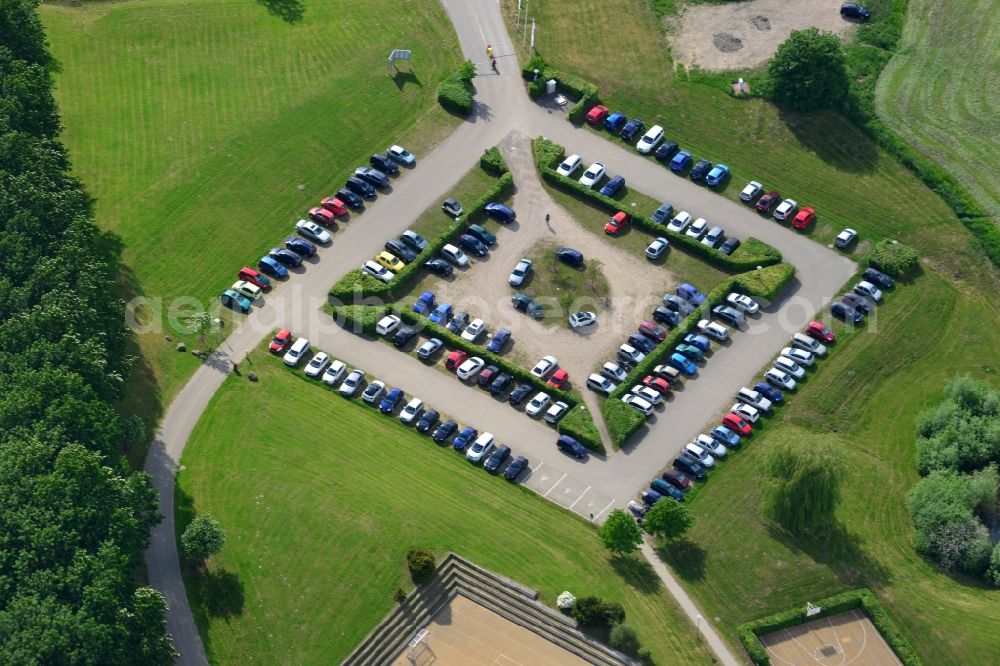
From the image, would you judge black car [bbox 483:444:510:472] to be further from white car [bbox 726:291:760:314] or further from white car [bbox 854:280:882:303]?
white car [bbox 854:280:882:303]

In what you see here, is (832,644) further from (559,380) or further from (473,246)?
(473,246)

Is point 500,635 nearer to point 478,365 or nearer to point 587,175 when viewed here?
point 478,365

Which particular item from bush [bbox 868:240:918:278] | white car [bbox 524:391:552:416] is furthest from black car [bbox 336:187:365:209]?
bush [bbox 868:240:918:278]

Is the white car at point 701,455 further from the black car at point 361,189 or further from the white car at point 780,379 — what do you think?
the black car at point 361,189

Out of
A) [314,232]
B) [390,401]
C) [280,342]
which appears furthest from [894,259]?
[280,342]

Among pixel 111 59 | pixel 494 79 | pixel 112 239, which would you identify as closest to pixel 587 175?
pixel 494 79

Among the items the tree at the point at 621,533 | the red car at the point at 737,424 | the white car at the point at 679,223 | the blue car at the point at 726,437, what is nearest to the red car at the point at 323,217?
the white car at the point at 679,223
